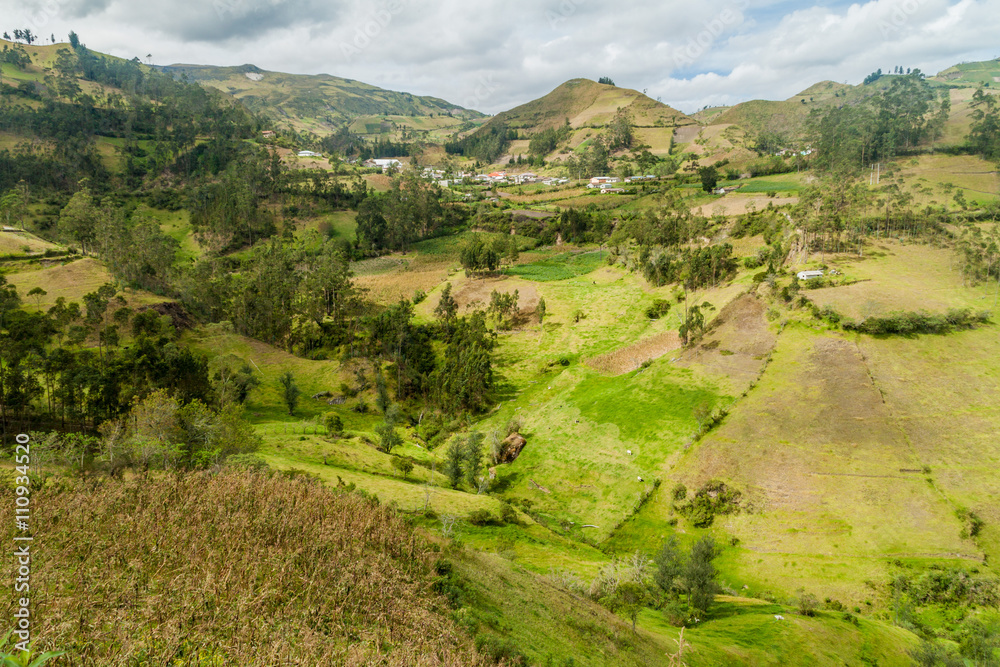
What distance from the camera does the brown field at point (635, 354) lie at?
57.3 metres

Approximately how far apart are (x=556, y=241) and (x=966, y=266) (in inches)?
3175

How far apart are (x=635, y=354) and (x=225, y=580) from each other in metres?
54.6

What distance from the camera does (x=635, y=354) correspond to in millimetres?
59219

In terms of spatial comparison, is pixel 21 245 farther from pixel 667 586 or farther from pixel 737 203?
pixel 737 203

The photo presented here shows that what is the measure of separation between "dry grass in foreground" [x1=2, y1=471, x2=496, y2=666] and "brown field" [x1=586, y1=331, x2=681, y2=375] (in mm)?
46214

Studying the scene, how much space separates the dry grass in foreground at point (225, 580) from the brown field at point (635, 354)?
152ft

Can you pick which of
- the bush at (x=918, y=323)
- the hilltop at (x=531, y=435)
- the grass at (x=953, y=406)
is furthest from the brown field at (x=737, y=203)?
the grass at (x=953, y=406)

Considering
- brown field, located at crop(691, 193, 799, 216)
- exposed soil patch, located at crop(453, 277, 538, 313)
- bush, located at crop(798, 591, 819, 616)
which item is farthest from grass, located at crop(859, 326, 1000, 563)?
brown field, located at crop(691, 193, 799, 216)

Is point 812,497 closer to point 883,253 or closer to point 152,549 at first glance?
point 152,549

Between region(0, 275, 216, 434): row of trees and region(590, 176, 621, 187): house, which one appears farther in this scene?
region(590, 176, 621, 187): house

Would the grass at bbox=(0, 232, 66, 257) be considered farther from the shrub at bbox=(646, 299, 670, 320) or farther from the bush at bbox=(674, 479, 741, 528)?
the bush at bbox=(674, 479, 741, 528)

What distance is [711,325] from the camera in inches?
2162

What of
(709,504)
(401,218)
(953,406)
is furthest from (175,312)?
(953,406)

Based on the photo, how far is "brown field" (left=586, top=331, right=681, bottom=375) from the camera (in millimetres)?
57344
